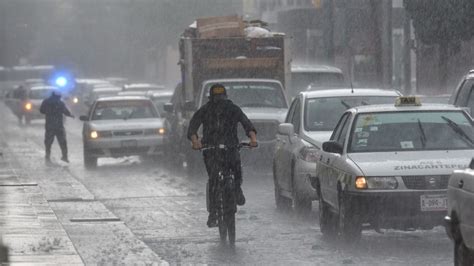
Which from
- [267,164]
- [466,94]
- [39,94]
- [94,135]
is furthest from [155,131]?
[39,94]

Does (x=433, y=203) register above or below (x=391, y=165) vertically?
below

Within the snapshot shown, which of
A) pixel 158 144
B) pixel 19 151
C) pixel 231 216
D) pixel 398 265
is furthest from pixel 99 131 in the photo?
pixel 398 265

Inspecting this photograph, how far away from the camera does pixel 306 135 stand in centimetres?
Answer: 1919

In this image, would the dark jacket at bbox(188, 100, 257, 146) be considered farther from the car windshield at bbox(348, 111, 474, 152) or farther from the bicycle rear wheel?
the car windshield at bbox(348, 111, 474, 152)

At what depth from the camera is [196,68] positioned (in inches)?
1220

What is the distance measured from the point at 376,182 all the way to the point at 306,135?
4940 mm

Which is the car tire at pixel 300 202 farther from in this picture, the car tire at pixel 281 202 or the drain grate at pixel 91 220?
the drain grate at pixel 91 220

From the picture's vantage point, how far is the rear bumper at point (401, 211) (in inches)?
556

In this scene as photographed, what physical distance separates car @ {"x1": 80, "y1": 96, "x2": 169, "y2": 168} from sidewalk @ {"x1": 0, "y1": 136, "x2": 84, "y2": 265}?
21.9 feet

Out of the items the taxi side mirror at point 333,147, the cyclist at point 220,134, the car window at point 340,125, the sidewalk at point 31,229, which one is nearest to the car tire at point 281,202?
the sidewalk at point 31,229

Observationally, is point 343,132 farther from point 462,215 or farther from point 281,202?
point 462,215

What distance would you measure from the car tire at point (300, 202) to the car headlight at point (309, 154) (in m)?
0.41

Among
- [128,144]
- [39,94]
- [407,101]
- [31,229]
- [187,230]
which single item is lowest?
[39,94]

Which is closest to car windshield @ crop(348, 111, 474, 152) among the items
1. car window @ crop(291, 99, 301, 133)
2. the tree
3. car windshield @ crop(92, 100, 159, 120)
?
car window @ crop(291, 99, 301, 133)
